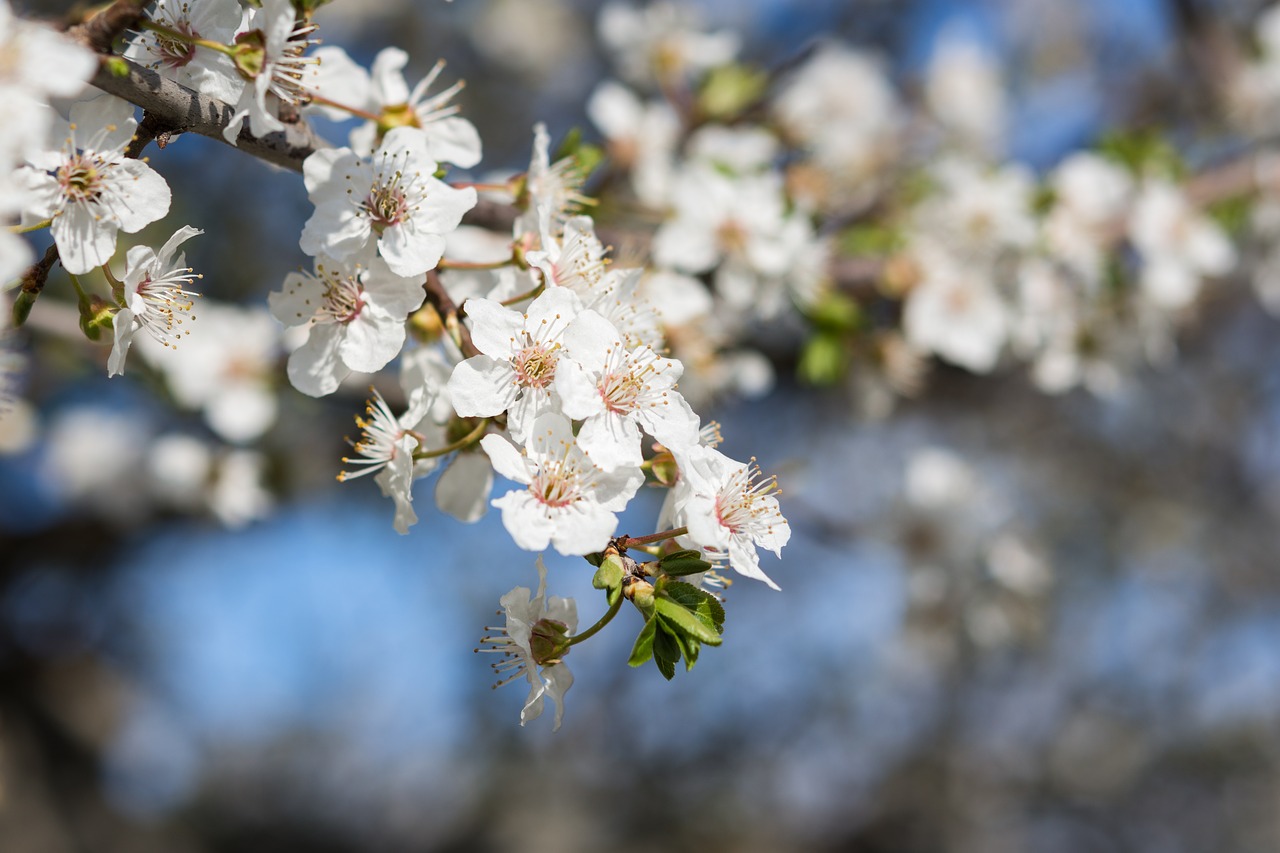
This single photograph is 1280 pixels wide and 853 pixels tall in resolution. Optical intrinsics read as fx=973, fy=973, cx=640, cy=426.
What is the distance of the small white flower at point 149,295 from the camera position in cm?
112

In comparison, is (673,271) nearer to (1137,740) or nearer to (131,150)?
(131,150)

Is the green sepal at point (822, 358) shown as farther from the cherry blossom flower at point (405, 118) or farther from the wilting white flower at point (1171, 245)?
the cherry blossom flower at point (405, 118)

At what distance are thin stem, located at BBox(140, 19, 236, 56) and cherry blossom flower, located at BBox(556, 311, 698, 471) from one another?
0.53 meters

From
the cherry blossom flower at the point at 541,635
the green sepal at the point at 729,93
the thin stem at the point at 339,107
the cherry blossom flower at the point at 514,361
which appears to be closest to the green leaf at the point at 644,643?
the cherry blossom flower at the point at 541,635

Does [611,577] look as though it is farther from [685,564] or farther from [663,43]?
[663,43]

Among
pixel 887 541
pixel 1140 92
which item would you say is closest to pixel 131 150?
pixel 887 541

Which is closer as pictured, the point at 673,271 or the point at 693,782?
the point at 673,271

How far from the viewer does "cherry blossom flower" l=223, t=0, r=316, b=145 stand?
1121mm

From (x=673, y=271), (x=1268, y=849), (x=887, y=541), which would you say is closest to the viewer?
(x=673, y=271)

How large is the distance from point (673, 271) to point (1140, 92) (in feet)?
10.6

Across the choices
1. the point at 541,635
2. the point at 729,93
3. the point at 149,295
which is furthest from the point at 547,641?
the point at 729,93

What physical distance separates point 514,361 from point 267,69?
44 cm

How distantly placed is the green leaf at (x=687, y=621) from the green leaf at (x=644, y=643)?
2cm

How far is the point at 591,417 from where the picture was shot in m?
1.10
